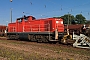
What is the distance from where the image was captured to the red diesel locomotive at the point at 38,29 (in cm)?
1973

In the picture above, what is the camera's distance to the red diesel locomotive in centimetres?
1973

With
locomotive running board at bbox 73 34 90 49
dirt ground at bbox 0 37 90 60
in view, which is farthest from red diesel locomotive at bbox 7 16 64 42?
dirt ground at bbox 0 37 90 60

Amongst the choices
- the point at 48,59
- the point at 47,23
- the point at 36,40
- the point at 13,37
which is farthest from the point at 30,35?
the point at 48,59

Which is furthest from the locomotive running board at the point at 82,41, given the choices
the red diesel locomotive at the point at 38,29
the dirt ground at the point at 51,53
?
the red diesel locomotive at the point at 38,29

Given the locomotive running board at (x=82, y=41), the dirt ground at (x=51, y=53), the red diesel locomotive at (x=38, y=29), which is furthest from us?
the red diesel locomotive at (x=38, y=29)

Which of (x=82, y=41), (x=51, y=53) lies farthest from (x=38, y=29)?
(x=51, y=53)

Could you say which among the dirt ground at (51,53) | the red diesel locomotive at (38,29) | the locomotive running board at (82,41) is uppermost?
the red diesel locomotive at (38,29)

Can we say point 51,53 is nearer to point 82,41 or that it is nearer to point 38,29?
point 82,41

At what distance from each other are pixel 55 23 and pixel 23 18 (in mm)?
6130

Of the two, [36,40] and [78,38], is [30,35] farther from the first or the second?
[78,38]

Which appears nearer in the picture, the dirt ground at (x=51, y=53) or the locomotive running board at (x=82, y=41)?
the dirt ground at (x=51, y=53)

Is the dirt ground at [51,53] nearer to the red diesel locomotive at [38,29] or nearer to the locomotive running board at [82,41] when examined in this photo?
the locomotive running board at [82,41]

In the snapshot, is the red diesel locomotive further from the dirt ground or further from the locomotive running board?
the dirt ground

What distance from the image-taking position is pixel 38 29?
2203cm
